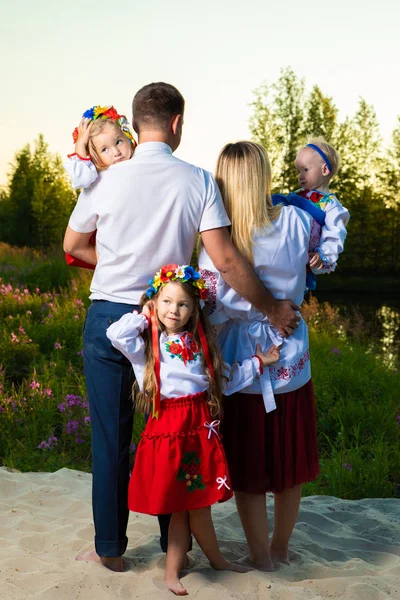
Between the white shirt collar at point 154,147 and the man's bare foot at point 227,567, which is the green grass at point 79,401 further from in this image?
the white shirt collar at point 154,147

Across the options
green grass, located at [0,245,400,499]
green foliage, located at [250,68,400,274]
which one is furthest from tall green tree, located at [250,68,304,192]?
green grass, located at [0,245,400,499]

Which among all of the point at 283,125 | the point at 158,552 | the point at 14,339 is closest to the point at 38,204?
the point at 283,125

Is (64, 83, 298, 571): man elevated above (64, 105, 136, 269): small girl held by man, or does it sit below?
below

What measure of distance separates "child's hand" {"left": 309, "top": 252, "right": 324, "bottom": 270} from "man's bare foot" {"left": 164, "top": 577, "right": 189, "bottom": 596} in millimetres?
1577

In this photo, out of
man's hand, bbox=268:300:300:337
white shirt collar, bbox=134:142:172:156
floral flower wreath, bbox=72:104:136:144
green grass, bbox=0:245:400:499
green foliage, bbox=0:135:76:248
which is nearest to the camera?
white shirt collar, bbox=134:142:172:156

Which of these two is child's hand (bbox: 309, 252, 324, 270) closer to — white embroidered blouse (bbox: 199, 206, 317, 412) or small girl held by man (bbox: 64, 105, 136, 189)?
white embroidered blouse (bbox: 199, 206, 317, 412)

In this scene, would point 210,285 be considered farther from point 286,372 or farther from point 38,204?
point 38,204

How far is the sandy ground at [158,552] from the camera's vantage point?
3.48 m

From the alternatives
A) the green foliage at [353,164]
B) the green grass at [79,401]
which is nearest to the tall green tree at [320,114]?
the green foliage at [353,164]

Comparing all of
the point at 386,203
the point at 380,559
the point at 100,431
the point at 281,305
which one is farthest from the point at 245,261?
the point at 386,203

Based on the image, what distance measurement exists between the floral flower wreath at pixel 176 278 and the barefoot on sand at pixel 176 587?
4.18 ft

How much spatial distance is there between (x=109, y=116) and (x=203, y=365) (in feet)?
3.92

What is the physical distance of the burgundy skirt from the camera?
3.65 meters

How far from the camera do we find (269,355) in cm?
356
